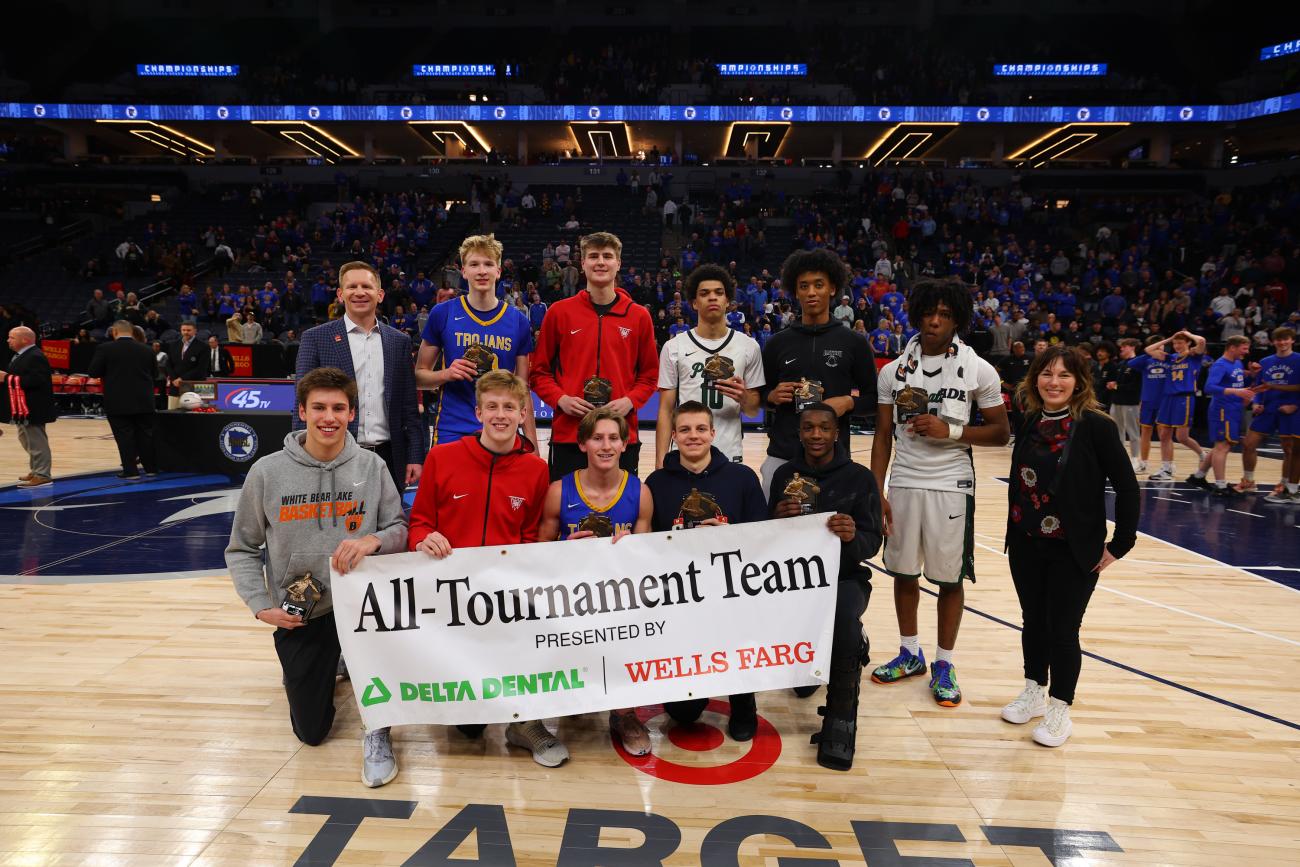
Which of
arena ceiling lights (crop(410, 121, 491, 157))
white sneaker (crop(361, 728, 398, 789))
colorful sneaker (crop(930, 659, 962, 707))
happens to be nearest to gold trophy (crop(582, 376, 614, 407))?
white sneaker (crop(361, 728, 398, 789))

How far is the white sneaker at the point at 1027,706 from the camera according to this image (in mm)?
3658

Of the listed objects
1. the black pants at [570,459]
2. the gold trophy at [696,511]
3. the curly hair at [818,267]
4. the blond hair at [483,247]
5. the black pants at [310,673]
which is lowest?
the black pants at [310,673]

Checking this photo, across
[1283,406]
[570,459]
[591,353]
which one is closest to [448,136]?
[1283,406]

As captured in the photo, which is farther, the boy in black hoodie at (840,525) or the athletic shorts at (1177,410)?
the athletic shorts at (1177,410)

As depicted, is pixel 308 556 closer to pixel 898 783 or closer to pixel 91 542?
pixel 898 783

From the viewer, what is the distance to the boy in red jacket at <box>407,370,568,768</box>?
11.1 ft

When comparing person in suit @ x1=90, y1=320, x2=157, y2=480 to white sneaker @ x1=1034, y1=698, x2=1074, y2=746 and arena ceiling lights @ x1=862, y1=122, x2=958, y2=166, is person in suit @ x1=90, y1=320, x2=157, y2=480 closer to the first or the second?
white sneaker @ x1=1034, y1=698, x2=1074, y2=746

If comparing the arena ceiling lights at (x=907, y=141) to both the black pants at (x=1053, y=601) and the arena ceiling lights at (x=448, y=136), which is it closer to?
the arena ceiling lights at (x=448, y=136)

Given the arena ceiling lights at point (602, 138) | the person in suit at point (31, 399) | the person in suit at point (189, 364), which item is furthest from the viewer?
the arena ceiling lights at point (602, 138)

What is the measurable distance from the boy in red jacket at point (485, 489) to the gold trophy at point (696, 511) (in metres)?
0.70

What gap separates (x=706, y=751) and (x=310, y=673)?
1.82 meters

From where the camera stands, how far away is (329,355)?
161 inches

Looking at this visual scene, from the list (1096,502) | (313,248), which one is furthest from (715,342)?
(313,248)

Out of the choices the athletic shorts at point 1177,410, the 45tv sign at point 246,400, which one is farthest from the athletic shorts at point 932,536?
the 45tv sign at point 246,400
